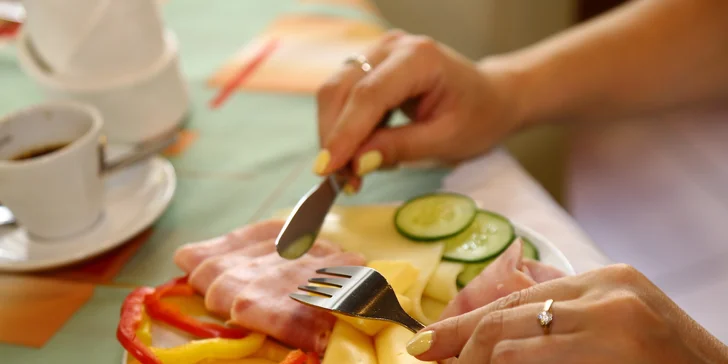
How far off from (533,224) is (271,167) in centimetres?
46

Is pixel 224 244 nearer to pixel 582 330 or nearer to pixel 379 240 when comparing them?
pixel 379 240

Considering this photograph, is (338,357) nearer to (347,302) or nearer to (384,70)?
(347,302)

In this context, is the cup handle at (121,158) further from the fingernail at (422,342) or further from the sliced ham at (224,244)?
the fingernail at (422,342)

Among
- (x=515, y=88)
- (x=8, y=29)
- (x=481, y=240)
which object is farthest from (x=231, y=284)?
(x=8, y=29)

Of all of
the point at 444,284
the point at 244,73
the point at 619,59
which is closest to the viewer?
the point at 444,284

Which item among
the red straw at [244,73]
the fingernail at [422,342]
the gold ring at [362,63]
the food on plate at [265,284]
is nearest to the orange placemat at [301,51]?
the red straw at [244,73]

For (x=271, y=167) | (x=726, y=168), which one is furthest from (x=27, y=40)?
(x=726, y=168)

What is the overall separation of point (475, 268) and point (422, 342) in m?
0.21

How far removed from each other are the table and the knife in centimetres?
9

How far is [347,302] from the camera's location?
2.43ft

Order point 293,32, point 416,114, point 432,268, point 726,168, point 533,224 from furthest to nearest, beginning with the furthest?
point 726,168 → point 293,32 → point 416,114 → point 533,224 → point 432,268

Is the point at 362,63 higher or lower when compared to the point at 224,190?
higher

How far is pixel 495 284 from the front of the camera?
729 mm

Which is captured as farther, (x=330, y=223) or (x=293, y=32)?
(x=293, y=32)
